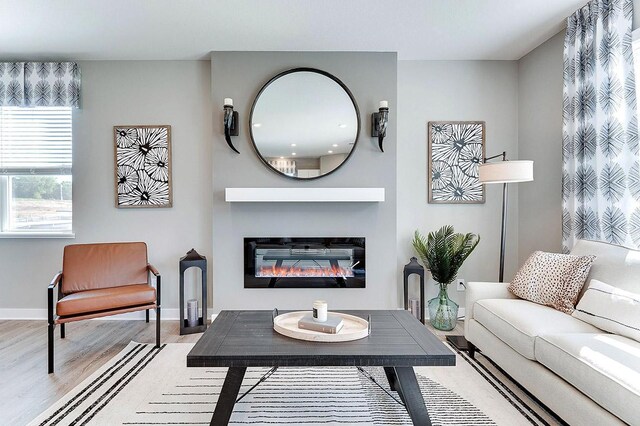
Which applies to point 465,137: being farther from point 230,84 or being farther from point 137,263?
point 137,263

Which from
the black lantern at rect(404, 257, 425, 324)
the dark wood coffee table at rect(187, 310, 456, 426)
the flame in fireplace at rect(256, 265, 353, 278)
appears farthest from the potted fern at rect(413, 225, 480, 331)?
the dark wood coffee table at rect(187, 310, 456, 426)

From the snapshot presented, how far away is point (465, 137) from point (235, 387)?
313cm

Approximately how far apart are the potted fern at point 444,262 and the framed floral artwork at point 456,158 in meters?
0.44

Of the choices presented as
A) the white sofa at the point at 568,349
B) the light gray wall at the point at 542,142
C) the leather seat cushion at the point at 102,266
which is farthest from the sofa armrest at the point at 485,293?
the leather seat cushion at the point at 102,266

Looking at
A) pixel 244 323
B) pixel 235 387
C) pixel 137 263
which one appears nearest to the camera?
pixel 235 387

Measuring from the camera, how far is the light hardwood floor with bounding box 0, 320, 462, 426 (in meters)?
2.10

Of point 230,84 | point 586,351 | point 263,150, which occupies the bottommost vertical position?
point 586,351

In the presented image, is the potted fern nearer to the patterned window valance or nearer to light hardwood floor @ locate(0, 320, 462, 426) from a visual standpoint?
light hardwood floor @ locate(0, 320, 462, 426)

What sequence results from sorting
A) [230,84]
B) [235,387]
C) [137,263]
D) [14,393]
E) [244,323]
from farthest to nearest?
[230,84], [137,263], [14,393], [244,323], [235,387]

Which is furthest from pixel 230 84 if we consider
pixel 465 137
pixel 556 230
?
pixel 556 230

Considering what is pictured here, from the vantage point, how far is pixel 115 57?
3576mm

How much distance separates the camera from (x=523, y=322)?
2.07 metres

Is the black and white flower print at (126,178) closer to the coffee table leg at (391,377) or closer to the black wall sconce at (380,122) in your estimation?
the black wall sconce at (380,122)

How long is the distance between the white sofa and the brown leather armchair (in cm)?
242
